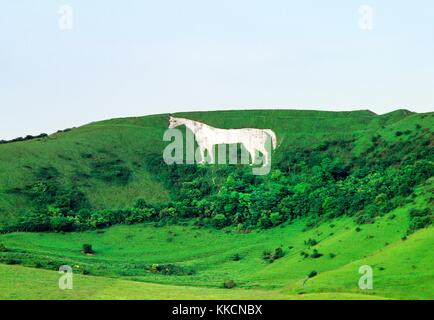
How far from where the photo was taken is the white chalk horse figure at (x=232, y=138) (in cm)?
12738

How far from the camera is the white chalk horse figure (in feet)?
418

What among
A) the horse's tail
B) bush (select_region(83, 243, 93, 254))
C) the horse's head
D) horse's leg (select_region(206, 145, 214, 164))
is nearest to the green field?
bush (select_region(83, 243, 93, 254))

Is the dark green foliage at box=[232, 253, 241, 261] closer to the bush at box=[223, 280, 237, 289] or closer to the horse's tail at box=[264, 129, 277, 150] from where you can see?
the bush at box=[223, 280, 237, 289]

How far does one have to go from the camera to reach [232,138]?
129 metres

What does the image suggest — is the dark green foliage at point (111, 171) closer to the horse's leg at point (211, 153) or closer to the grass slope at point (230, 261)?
the horse's leg at point (211, 153)

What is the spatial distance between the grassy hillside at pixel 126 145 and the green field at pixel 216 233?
193 mm

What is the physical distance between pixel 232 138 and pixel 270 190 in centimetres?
1977

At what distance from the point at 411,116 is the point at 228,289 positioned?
62163mm

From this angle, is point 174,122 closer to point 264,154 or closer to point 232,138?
point 232,138

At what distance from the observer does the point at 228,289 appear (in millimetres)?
68062

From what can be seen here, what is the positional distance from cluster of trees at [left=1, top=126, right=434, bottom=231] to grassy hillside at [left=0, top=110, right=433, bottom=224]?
1.60 m

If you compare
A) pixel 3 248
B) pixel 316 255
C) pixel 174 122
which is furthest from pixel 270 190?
pixel 3 248
